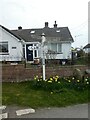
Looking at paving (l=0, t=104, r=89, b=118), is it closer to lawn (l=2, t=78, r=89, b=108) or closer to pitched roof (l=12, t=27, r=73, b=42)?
lawn (l=2, t=78, r=89, b=108)

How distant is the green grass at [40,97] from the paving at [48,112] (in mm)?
456

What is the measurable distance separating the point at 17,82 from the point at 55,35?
18546 millimetres

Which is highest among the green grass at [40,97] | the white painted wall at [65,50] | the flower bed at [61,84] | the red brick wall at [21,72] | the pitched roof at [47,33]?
the pitched roof at [47,33]

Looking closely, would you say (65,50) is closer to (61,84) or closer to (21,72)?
(21,72)

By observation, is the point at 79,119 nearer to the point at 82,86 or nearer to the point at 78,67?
the point at 82,86

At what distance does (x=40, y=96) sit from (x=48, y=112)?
6.49 ft

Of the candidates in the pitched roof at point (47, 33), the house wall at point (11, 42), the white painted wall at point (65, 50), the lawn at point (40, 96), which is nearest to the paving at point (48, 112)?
the lawn at point (40, 96)

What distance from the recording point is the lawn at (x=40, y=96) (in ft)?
31.7

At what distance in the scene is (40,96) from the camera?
10508 mm


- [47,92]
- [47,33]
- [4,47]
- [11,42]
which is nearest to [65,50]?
[47,33]

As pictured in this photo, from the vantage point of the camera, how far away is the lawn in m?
9.66

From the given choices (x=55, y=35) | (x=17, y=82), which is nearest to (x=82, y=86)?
(x=17, y=82)

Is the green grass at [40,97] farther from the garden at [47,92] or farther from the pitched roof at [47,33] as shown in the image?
the pitched roof at [47,33]

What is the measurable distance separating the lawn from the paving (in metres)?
0.45
